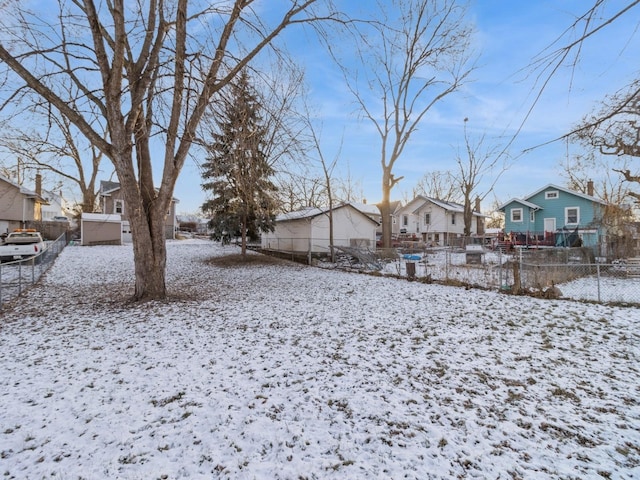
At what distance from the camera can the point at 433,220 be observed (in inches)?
1465

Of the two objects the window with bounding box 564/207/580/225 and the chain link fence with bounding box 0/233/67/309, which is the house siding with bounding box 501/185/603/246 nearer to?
the window with bounding box 564/207/580/225

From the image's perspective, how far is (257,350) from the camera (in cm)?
478

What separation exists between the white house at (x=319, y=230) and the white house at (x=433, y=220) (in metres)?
14.7

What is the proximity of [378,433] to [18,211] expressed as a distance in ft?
111

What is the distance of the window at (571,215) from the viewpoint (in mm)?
25703

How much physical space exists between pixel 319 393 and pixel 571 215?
31.0 m

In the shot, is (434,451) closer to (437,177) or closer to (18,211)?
(18,211)

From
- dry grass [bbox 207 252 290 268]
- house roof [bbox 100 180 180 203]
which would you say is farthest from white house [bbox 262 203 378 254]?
house roof [bbox 100 180 180 203]

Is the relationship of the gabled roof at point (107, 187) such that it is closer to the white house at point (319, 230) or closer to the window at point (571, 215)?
the white house at point (319, 230)

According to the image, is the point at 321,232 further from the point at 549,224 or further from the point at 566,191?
the point at 566,191

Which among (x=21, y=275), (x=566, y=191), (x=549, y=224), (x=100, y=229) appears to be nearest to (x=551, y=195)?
(x=566, y=191)

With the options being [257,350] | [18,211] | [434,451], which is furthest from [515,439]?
[18,211]

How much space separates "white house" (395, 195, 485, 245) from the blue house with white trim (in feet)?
22.4

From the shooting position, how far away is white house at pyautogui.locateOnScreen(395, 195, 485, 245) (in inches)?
1433
